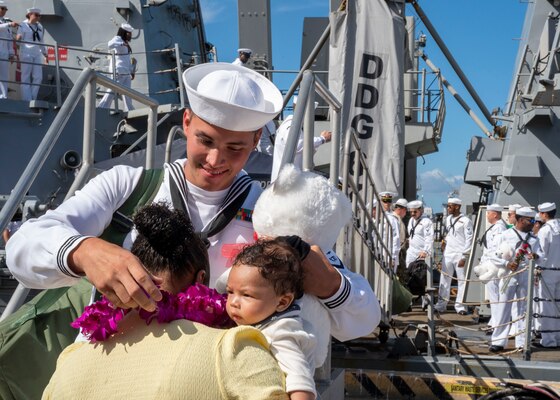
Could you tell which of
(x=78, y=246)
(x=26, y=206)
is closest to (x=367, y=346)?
(x=26, y=206)

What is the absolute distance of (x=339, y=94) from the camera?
384 inches

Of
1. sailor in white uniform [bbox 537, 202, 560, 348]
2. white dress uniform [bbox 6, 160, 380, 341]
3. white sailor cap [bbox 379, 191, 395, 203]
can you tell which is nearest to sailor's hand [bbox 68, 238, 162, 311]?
Answer: white dress uniform [bbox 6, 160, 380, 341]

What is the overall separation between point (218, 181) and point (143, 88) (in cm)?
1281

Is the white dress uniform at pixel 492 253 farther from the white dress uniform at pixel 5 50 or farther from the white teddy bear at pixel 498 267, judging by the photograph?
the white dress uniform at pixel 5 50

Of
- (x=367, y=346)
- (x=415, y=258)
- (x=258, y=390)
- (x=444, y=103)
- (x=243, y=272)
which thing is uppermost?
(x=243, y=272)

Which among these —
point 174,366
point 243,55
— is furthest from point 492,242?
point 174,366

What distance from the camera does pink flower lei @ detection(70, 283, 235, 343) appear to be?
164cm

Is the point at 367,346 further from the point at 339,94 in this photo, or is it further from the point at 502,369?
the point at 339,94

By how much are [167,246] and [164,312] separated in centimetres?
19

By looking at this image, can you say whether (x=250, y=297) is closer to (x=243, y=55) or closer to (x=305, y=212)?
(x=305, y=212)

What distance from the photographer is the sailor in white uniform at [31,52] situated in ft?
38.9

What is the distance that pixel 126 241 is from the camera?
226 centimetres

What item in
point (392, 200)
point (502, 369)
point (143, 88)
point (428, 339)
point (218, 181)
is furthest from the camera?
point (143, 88)

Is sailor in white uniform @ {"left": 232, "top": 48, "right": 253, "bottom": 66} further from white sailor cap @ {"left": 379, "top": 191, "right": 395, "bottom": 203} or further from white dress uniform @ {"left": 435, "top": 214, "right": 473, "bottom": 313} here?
white dress uniform @ {"left": 435, "top": 214, "right": 473, "bottom": 313}
